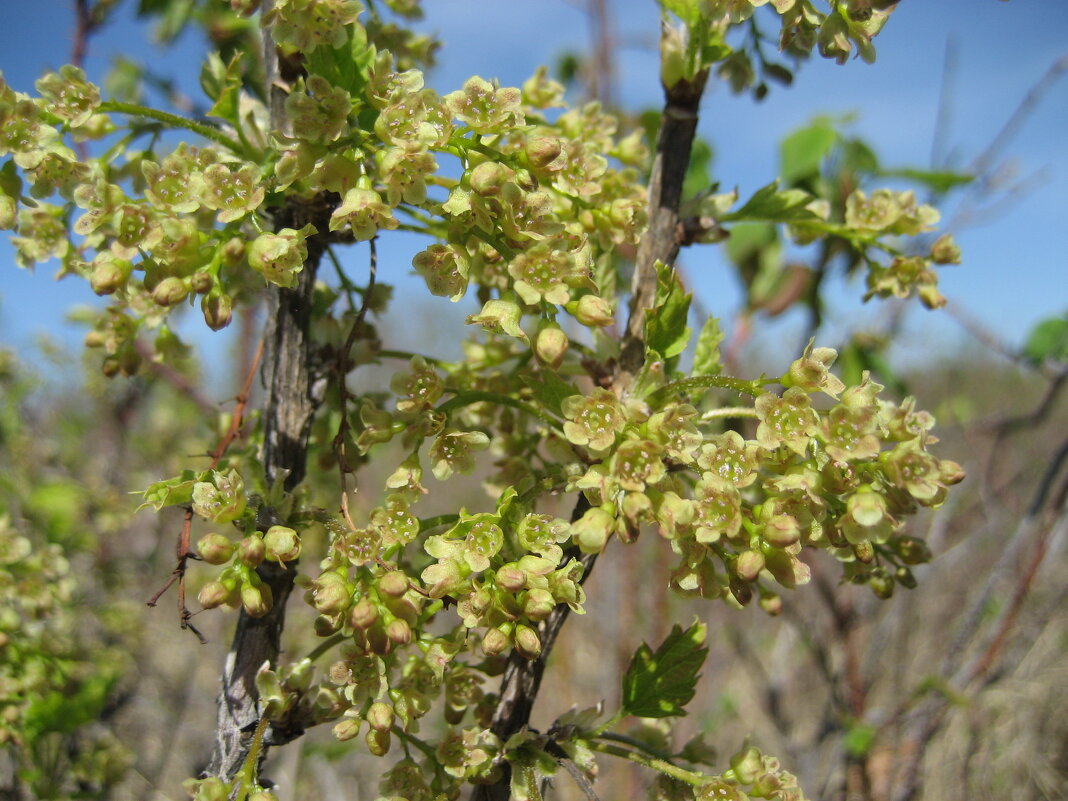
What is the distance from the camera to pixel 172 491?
3.38 feet

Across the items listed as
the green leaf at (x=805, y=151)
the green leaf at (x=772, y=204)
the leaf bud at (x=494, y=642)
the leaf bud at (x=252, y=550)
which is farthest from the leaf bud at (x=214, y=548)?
the green leaf at (x=805, y=151)

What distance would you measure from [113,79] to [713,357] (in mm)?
2868

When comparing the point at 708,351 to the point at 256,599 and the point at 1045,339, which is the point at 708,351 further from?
the point at 1045,339

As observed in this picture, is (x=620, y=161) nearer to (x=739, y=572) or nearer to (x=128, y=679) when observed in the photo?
(x=739, y=572)

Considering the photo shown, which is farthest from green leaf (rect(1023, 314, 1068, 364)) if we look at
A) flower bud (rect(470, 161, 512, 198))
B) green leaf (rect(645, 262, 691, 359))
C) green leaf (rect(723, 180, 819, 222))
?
flower bud (rect(470, 161, 512, 198))

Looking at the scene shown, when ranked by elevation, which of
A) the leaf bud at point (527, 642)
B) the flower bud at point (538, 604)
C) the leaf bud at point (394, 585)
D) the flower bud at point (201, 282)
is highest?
the flower bud at point (201, 282)

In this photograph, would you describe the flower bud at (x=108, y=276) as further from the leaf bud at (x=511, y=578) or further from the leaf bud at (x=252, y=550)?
the leaf bud at (x=511, y=578)

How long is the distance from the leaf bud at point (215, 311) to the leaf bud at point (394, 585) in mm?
409

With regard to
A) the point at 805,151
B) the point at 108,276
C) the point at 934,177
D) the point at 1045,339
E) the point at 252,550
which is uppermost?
the point at 805,151

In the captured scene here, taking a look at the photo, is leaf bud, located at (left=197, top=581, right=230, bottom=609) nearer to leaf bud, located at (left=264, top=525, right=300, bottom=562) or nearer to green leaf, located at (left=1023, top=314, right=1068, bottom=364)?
leaf bud, located at (left=264, top=525, right=300, bottom=562)

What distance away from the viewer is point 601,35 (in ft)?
12.5

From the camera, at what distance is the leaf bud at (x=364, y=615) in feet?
3.15

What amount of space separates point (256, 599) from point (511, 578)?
14.1 inches

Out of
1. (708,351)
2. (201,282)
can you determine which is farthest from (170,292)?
(708,351)
